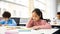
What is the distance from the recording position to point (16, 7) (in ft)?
17.0

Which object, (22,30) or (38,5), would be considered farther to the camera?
(38,5)

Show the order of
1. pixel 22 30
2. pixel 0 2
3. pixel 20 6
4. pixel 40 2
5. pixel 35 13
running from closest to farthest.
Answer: pixel 22 30, pixel 35 13, pixel 0 2, pixel 20 6, pixel 40 2

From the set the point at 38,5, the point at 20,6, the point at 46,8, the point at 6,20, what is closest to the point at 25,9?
the point at 20,6

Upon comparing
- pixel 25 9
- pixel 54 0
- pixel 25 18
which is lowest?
pixel 25 18

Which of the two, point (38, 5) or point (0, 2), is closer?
point (0, 2)

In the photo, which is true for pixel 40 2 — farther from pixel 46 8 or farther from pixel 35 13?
pixel 35 13

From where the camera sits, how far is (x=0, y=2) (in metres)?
4.91

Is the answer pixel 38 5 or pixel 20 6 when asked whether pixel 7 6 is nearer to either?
pixel 20 6

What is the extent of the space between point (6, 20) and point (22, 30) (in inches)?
61.3

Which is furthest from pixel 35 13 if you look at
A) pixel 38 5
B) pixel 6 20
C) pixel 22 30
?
pixel 38 5

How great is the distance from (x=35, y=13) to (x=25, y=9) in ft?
9.72

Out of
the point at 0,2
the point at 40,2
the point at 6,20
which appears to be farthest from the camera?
the point at 40,2

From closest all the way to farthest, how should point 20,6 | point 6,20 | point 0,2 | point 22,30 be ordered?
point 22,30 < point 6,20 < point 0,2 < point 20,6

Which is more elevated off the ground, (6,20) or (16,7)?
(16,7)
